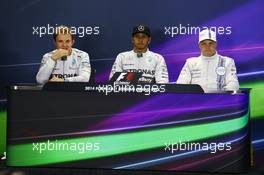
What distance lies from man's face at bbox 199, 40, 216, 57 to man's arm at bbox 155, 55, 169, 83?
48 centimetres

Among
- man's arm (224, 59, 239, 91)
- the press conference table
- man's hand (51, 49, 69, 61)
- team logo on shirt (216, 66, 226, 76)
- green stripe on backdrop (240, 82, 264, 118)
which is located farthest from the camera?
green stripe on backdrop (240, 82, 264, 118)

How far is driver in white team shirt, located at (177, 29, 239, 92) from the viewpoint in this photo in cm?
430

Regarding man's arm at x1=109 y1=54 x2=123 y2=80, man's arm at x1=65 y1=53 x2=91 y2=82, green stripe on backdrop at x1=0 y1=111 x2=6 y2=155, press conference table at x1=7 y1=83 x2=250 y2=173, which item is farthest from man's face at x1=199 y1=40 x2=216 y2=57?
green stripe on backdrop at x1=0 y1=111 x2=6 y2=155

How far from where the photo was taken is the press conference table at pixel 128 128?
3436mm

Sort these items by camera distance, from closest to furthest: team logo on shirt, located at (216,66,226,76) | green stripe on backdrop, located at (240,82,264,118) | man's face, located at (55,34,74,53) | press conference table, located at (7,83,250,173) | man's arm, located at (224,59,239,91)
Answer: press conference table, located at (7,83,250,173)
man's arm, located at (224,59,239,91)
team logo on shirt, located at (216,66,226,76)
man's face, located at (55,34,74,53)
green stripe on backdrop, located at (240,82,264,118)

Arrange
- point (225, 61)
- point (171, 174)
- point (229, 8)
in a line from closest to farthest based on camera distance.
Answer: point (171, 174), point (225, 61), point (229, 8)

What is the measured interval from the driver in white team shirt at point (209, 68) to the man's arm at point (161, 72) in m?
0.16

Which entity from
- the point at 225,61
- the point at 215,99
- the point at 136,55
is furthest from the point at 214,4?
the point at 215,99

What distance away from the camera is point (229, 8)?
15.7 feet

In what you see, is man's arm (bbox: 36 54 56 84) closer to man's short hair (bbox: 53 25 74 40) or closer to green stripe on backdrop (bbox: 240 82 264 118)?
man's short hair (bbox: 53 25 74 40)

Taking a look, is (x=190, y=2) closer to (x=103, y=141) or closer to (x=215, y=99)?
(x=215, y=99)

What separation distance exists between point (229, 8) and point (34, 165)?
2805 millimetres

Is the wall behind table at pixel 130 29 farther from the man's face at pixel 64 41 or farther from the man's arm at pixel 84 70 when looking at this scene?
the man's face at pixel 64 41

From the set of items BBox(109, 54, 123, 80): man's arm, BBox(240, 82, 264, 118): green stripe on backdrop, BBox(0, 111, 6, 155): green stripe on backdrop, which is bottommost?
BBox(0, 111, 6, 155): green stripe on backdrop
